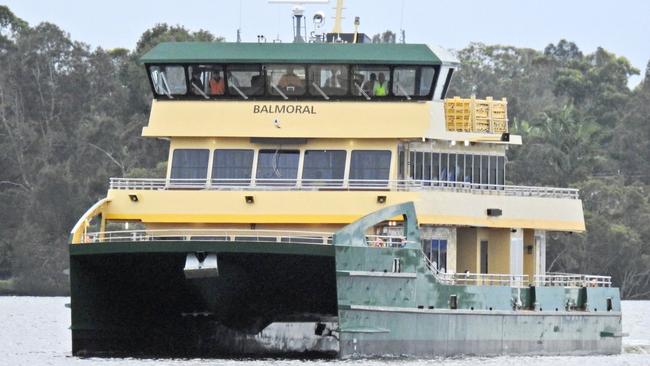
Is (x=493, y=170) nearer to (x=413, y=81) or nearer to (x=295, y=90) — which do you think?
(x=413, y=81)

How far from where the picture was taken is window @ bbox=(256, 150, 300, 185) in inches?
1794

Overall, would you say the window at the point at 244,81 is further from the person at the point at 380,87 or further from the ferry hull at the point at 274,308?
the ferry hull at the point at 274,308

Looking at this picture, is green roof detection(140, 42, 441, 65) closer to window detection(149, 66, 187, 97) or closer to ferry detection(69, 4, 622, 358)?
ferry detection(69, 4, 622, 358)

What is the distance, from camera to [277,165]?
45656mm

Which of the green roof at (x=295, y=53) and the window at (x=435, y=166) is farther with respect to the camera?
the window at (x=435, y=166)

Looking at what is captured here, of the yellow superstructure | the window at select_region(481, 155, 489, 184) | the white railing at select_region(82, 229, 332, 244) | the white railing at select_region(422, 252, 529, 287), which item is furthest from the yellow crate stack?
the white railing at select_region(82, 229, 332, 244)

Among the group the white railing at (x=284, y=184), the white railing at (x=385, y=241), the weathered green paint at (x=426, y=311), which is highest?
the white railing at (x=284, y=184)

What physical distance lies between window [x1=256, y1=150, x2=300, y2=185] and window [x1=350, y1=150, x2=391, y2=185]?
128 cm

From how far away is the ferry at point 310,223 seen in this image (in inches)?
1662

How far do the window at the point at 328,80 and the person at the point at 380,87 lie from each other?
0.67m

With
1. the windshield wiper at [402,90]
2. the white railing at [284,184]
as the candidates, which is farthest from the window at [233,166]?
the windshield wiper at [402,90]

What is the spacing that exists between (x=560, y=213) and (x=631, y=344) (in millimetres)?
12514

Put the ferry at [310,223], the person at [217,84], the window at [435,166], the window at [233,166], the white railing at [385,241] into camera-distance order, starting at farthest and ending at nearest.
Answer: the window at [435,166] → the person at [217,84] → the window at [233,166] → the white railing at [385,241] → the ferry at [310,223]

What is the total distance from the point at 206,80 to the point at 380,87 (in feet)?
12.8
